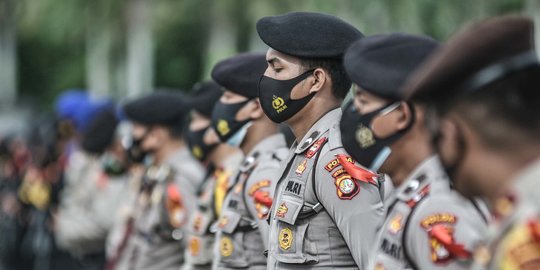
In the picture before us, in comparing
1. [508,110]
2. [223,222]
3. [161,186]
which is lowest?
[161,186]

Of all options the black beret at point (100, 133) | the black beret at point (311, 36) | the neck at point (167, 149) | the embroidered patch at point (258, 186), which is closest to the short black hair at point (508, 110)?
the black beret at point (311, 36)

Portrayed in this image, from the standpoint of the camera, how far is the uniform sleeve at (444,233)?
420 centimetres

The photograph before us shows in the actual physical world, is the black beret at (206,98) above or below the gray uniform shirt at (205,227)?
above

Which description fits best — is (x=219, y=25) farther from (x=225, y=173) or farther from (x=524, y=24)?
(x=524, y=24)

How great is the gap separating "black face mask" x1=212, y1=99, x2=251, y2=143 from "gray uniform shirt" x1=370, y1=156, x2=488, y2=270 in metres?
2.93

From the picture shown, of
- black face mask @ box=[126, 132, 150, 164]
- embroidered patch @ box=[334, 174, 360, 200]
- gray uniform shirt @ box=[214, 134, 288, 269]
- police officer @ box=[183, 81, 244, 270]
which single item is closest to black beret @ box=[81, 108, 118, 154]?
black face mask @ box=[126, 132, 150, 164]

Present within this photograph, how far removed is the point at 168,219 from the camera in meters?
8.98

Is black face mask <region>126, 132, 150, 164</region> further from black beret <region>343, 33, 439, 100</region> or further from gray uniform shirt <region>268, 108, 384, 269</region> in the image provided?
black beret <region>343, 33, 439, 100</region>

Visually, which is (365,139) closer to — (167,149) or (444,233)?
(444,233)

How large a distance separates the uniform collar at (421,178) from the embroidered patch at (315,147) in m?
1.05

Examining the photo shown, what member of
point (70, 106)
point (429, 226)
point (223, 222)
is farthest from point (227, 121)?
point (70, 106)

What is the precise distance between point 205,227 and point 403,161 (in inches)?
138

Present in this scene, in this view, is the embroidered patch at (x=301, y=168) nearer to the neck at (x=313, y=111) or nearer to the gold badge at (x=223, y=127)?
the neck at (x=313, y=111)

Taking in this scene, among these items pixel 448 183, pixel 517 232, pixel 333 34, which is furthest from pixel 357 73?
pixel 517 232
